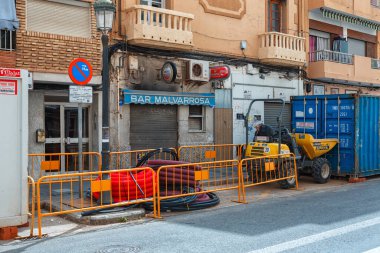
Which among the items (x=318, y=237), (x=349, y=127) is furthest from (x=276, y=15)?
(x=318, y=237)

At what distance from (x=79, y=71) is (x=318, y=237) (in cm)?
550

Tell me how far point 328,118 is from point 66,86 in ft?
26.6

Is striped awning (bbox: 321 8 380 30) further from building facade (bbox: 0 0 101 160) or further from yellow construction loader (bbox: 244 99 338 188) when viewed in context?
building facade (bbox: 0 0 101 160)

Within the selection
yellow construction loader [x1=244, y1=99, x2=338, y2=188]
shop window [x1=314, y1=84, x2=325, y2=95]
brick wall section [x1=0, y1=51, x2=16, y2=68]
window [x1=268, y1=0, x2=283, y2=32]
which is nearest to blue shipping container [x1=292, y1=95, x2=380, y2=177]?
yellow construction loader [x1=244, y1=99, x2=338, y2=188]

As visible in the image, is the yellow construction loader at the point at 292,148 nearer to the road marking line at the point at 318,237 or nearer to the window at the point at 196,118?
the window at the point at 196,118

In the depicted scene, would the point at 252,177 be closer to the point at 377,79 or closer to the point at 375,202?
the point at 375,202

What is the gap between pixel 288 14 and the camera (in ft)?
65.6

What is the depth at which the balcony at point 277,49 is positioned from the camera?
18.4 m

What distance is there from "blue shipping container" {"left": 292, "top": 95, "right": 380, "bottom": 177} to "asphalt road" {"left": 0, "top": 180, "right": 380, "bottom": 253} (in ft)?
14.0

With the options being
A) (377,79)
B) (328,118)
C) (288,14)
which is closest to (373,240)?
(328,118)

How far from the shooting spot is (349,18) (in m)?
22.0

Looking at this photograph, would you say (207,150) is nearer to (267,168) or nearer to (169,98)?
(169,98)

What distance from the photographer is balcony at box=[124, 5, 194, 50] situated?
14086mm

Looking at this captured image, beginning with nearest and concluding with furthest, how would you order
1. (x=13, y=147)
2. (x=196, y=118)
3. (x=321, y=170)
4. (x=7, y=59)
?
1. (x=13, y=147)
2. (x=7, y=59)
3. (x=321, y=170)
4. (x=196, y=118)
